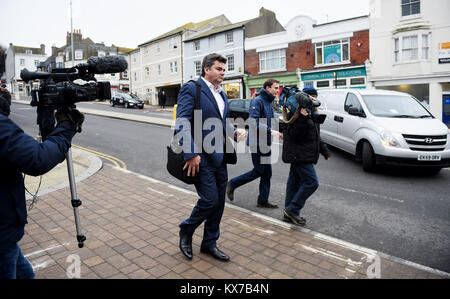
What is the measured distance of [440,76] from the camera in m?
21.0

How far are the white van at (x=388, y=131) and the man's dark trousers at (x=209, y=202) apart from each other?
514 centimetres

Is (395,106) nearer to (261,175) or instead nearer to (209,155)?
(261,175)

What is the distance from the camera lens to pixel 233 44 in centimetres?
3256

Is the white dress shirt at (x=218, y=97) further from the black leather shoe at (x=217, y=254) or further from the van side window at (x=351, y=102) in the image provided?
the van side window at (x=351, y=102)

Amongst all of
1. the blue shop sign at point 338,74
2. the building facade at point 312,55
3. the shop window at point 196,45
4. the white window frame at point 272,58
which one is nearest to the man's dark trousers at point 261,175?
the building facade at point 312,55

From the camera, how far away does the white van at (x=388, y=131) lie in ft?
23.2

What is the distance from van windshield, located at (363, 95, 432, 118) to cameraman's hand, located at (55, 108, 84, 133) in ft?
24.3

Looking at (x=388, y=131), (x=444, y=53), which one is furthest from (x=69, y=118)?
(x=444, y=53)

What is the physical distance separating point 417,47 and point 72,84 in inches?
966

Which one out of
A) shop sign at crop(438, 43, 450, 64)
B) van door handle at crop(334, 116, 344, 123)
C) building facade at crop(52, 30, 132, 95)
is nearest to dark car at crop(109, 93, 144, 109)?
building facade at crop(52, 30, 132, 95)

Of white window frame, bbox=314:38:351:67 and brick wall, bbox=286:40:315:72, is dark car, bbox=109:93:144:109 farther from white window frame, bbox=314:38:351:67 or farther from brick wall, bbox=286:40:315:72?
white window frame, bbox=314:38:351:67

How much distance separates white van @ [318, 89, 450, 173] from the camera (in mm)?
7070

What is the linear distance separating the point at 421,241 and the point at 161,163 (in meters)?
6.02
